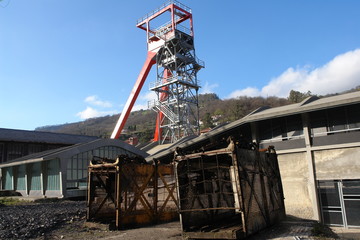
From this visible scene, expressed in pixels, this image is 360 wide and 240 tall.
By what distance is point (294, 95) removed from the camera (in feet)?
231

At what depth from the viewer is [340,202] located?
13516 millimetres

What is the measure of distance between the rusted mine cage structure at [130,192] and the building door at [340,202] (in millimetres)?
6929

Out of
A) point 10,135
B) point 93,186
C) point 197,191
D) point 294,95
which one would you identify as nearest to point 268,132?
point 197,191

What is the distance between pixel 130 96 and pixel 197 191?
3403 centimetres

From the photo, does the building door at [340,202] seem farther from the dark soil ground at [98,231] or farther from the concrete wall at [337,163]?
the dark soil ground at [98,231]

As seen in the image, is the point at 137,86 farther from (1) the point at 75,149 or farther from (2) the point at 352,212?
(2) the point at 352,212

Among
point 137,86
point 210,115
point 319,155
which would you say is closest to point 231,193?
point 319,155

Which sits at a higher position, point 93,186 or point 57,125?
point 57,125

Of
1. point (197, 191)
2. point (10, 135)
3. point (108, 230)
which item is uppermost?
point (10, 135)

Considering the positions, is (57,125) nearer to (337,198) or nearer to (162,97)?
(162,97)

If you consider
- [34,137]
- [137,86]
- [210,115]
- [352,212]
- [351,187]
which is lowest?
[352,212]

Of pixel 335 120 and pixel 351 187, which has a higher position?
pixel 335 120

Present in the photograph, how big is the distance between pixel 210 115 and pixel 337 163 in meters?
60.5

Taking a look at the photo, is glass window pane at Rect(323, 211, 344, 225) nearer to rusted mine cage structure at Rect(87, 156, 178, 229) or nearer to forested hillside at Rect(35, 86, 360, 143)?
rusted mine cage structure at Rect(87, 156, 178, 229)
